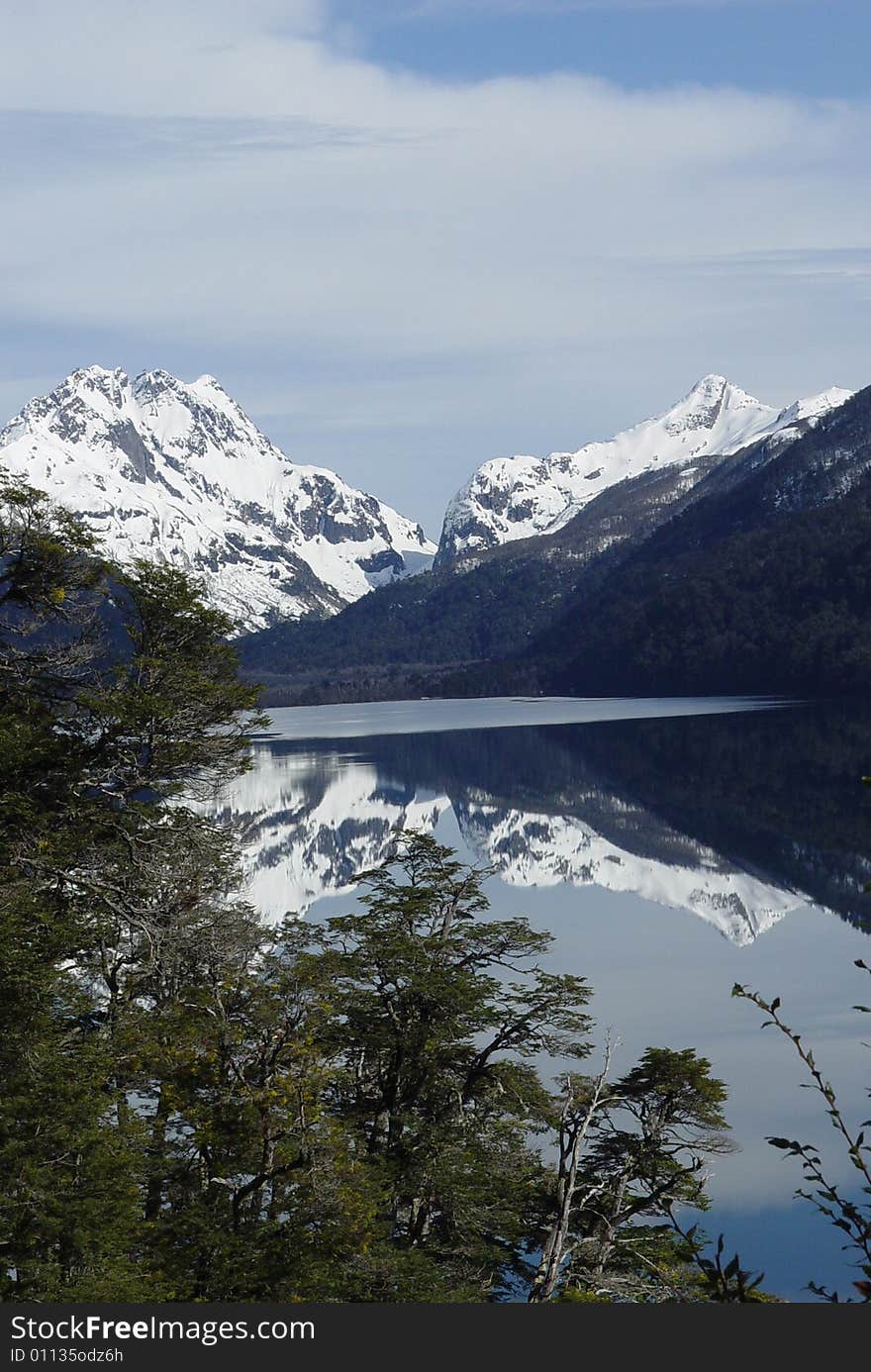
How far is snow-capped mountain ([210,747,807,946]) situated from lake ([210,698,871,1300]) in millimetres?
260

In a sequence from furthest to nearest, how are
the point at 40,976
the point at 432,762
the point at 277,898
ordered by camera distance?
the point at 432,762 → the point at 277,898 → the point at 40,976

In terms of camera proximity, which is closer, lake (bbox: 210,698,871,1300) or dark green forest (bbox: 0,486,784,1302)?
dark green forest (bbox: 0,486,784,1302)

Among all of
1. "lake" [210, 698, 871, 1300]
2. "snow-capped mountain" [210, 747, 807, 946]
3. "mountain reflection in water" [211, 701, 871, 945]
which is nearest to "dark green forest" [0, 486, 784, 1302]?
"lake" [210, 698, 871, 1300]

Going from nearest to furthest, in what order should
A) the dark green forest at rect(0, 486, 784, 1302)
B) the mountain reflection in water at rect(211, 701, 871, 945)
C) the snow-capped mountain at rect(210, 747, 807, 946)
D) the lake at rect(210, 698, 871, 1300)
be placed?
the dark green forest at rect(0, 486, 784, 1302) → the lake at rect(210, 698, 871, 1300) → the snow-capped mountain at rect(210, 747, 807, 946) → the mountain reflection in water at rect(211, 701, 871, 945)

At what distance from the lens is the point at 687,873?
2938 inches

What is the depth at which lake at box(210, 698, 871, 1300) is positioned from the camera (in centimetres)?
3403

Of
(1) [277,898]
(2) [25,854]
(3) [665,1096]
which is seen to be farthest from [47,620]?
(1) [277,898]

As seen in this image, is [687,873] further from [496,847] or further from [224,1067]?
[224,1067]

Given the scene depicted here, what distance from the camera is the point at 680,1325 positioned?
7.13m

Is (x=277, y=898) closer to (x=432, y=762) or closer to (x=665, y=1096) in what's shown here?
(x=665, y=1096)

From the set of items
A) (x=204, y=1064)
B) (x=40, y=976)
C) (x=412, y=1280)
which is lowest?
(x=412, y=1280)

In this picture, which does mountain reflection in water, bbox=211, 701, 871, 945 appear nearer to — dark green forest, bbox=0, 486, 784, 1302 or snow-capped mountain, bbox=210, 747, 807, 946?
snow-capped mountain, bbox=210, 747, 807, 946

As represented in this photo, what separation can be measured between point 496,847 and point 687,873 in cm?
1345

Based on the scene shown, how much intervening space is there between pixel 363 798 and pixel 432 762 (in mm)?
35410
